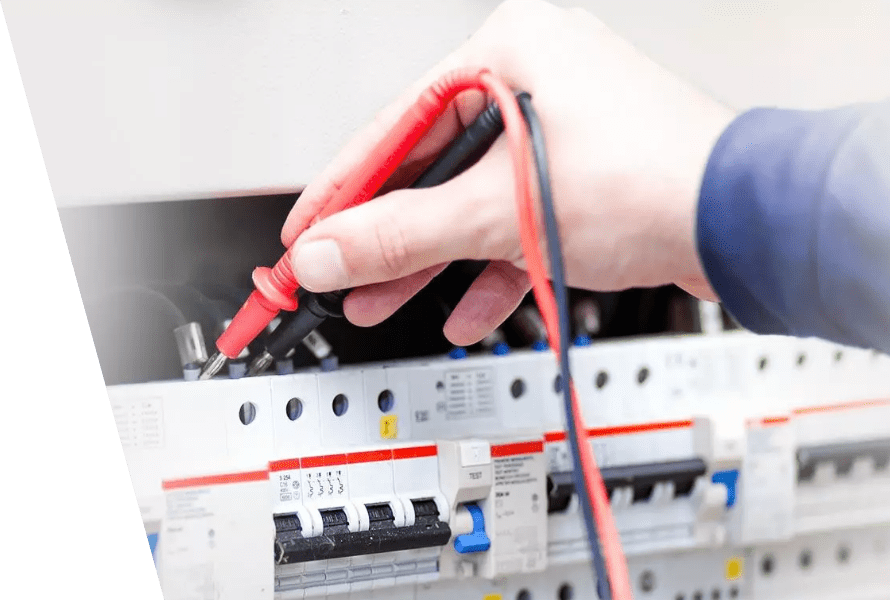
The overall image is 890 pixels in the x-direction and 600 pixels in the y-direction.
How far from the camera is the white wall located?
0.63 metres

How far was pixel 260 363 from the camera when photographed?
81 cm

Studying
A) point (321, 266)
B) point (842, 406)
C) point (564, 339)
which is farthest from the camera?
point (842, 406)

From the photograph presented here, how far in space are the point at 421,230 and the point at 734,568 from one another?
0.56m

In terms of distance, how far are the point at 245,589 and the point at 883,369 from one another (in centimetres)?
66

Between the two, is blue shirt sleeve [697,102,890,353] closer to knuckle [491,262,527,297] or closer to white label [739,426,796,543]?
knuckle [491,262,527,297]

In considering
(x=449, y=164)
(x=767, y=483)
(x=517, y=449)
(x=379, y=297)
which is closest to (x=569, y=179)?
(x=449, y=164)

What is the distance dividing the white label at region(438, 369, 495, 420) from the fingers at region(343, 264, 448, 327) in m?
0.13

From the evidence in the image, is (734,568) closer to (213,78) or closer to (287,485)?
(287,485)

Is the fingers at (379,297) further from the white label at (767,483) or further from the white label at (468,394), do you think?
the white label at (767,483)

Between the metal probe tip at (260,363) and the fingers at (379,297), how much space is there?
10 cm

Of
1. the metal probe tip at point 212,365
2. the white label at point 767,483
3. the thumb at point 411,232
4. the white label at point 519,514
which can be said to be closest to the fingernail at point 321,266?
the thumb at point 411,232

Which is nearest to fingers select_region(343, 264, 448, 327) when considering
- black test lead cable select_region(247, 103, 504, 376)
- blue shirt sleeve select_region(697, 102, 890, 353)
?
black test lead cable select_region(247, 103, 504, 376)

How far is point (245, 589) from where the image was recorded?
2.44 ft

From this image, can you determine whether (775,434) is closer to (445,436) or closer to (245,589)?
(445,436)
